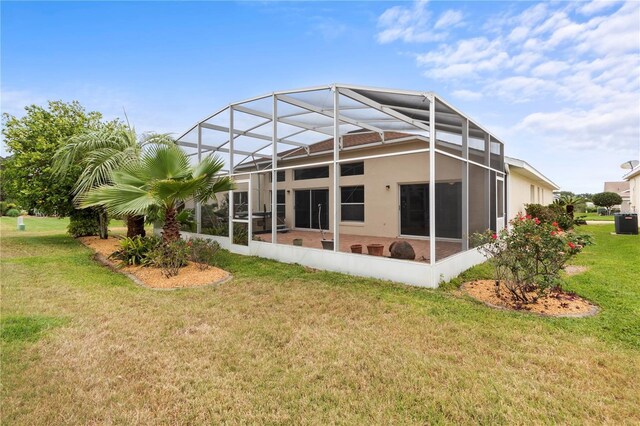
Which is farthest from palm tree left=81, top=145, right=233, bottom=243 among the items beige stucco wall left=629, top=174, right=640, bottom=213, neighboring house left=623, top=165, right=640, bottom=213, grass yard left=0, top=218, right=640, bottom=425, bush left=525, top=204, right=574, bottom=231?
beige stucco wall left=629, top=174, right=640, bottom=213

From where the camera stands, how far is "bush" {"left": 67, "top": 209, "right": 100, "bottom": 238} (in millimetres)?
13188

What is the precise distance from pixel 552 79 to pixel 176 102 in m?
15.4

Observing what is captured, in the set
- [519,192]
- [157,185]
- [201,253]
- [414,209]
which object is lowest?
[201,253]

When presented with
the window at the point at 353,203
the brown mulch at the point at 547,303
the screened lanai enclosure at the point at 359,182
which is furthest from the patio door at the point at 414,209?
the brown mulch at the point at 547,303

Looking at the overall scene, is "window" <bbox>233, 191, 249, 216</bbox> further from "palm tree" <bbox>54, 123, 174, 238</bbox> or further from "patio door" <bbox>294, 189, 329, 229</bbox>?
"patio door" <bbox>294, 189, 329, 229</bbox>

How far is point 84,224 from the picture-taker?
1354 cm

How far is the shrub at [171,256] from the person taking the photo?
685 cm

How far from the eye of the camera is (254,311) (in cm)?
470

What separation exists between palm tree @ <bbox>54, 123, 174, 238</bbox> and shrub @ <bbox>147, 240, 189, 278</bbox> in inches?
108

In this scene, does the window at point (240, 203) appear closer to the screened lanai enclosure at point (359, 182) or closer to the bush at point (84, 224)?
the screened lanai enclosure at point (359, 182)

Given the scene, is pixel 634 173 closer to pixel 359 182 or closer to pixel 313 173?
pixel 359 182

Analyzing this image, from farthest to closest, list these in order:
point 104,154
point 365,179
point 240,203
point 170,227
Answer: point 365,179 < point 240,203 < point 104,154 < point 170,227

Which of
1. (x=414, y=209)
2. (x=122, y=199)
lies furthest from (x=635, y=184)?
(x=122, y=199)

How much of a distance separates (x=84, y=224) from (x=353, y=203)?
12.0 m
